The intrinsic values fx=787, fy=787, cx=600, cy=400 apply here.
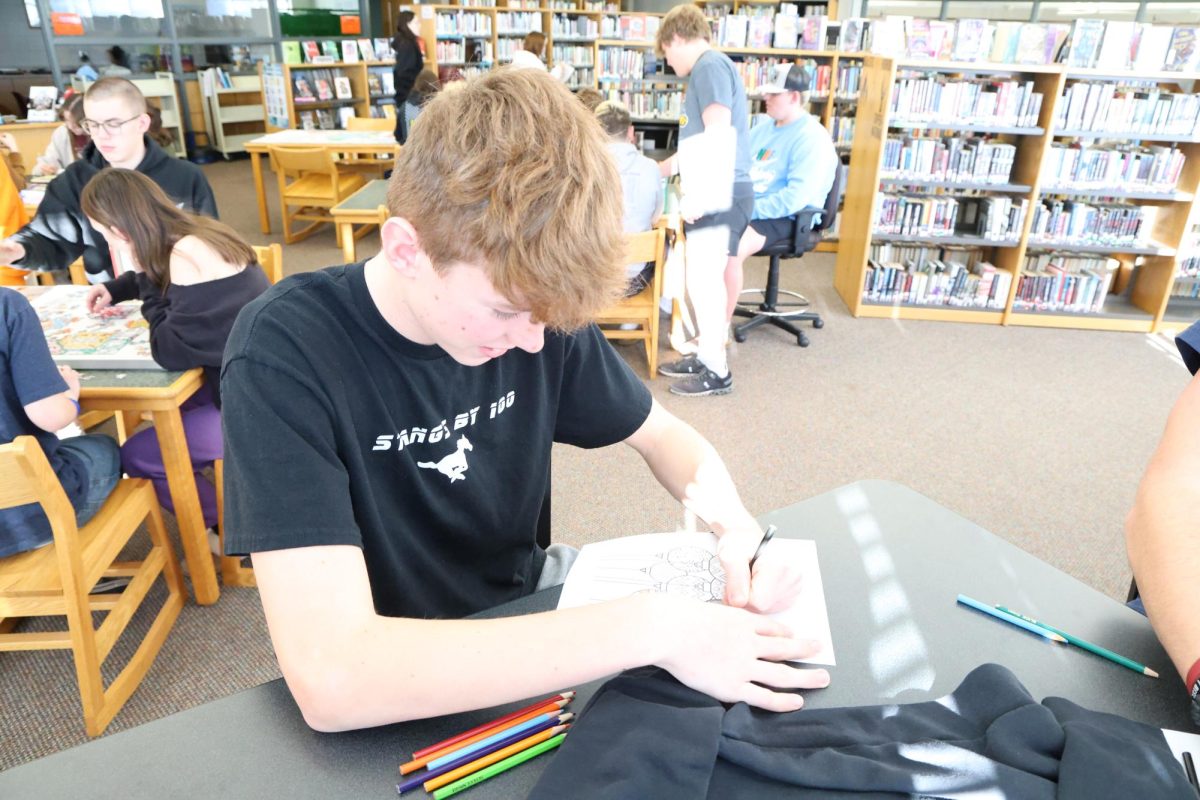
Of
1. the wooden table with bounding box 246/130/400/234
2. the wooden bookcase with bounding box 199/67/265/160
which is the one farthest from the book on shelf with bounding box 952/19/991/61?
the wooden bookcase with bounding box 199/67/265/160

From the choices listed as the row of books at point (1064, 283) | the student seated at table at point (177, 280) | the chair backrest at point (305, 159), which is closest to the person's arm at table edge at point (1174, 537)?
the student seated at table at point (177, 280)

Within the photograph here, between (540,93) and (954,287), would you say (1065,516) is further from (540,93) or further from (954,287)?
(540,93)

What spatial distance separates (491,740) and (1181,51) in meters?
4.86

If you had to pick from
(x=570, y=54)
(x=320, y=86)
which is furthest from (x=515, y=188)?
(x=570, y=54)

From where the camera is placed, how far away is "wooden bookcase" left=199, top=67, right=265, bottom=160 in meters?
8.29

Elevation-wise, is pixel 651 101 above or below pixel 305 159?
above

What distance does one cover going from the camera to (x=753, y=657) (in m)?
0.81

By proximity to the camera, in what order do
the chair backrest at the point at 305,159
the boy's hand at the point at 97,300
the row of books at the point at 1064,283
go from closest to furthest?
1. the boy's hand at the point at 97,300
2. the row of books at the point at 1064,283
3. the chair backrest at the point at 305,159

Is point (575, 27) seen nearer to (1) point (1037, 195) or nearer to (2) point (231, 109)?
(2) point (231, 109)

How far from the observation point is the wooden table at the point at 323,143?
5391 mm

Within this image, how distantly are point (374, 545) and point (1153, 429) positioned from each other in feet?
11.3

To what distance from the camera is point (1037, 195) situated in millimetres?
4152

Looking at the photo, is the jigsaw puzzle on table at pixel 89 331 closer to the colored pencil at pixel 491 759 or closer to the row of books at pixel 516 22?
the colored pencil at pixel 491 759

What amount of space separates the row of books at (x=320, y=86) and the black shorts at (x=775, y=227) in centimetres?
527
